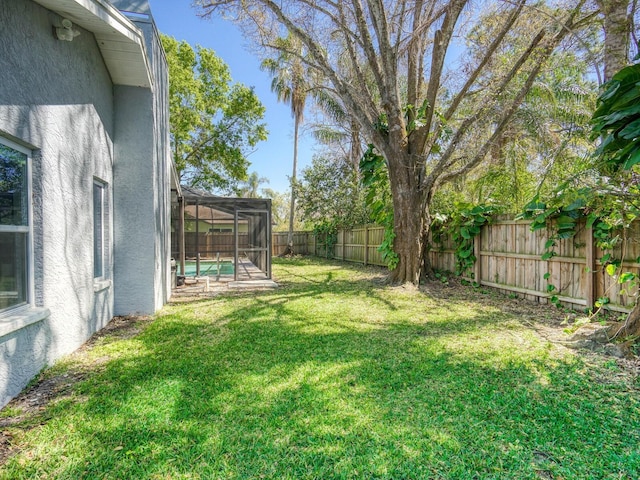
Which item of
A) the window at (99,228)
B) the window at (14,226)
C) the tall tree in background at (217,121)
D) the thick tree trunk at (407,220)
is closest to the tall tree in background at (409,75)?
the thick tree trunk at (407,220)

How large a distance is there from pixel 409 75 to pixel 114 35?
22.7ft

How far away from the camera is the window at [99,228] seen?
470cm

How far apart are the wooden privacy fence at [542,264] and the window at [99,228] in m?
6.82

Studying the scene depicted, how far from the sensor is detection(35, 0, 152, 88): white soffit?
11.0 feet

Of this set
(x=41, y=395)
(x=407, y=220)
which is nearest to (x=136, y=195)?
(x=41, y=395)

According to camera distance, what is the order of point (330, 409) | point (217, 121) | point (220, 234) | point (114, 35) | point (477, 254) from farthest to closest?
1. point (217, 121)
2. point (220, 234)
3. point (477, 254)
4. point (114, 35)
5. point (330, 409)

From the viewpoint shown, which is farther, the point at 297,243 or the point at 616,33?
the point at 297,243

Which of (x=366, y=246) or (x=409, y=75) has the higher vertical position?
(x=409, y=75)

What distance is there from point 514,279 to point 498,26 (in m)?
5.51

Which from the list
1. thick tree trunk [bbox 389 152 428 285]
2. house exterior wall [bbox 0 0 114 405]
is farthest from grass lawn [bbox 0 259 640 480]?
thick tree trunk [bbox 389 152 428 285]

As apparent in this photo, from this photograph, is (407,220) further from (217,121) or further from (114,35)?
(217,121)

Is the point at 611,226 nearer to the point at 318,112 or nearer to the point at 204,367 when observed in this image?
the point at 204,367

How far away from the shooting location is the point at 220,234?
15758 millimetres

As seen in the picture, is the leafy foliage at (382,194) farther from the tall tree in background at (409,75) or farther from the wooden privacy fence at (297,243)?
the wooden privacy fence at (297,243)
